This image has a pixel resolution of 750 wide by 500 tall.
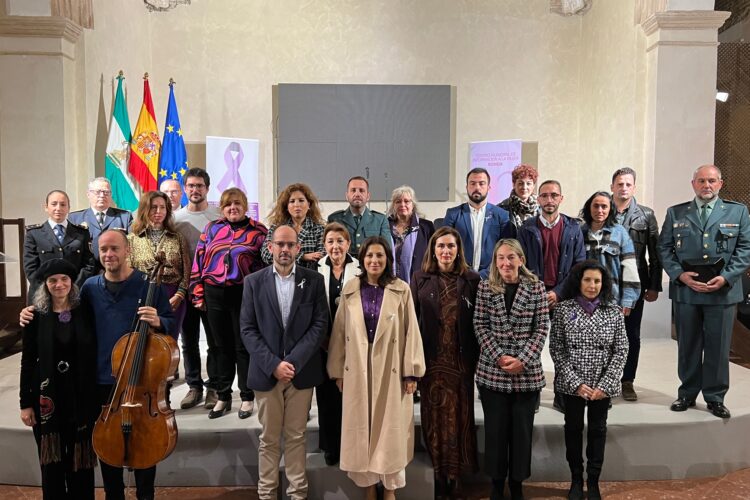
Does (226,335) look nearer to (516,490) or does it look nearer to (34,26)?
(516,490)

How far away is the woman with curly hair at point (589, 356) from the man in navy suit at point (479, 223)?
66cm

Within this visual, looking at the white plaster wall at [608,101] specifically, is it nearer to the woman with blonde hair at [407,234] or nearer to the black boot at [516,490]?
the woman with blonde hair at [407,234]

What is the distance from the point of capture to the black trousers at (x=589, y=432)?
2.88 meters

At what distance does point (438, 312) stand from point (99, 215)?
2.45m

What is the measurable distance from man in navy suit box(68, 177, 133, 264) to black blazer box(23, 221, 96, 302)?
0.49ft

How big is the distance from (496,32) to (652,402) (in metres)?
5.38

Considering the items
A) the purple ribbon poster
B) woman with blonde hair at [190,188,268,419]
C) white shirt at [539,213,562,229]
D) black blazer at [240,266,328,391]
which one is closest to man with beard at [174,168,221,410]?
woman with blonde hair at [190,188,268,419]

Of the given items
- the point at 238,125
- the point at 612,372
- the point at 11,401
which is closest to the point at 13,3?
the point at 238,125

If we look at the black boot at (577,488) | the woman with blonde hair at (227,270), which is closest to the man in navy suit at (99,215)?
the woman with blonde hair at (227,270)

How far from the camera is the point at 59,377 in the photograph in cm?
246

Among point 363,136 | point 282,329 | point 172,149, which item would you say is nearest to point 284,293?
point 282,329

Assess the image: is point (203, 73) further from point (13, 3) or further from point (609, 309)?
point (609, 309)

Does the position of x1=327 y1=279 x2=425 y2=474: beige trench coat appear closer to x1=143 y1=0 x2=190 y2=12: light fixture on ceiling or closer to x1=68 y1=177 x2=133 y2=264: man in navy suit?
x1=68 y1=177 x2=133 y2=264: man in navy suit

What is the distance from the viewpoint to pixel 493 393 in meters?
2.84
